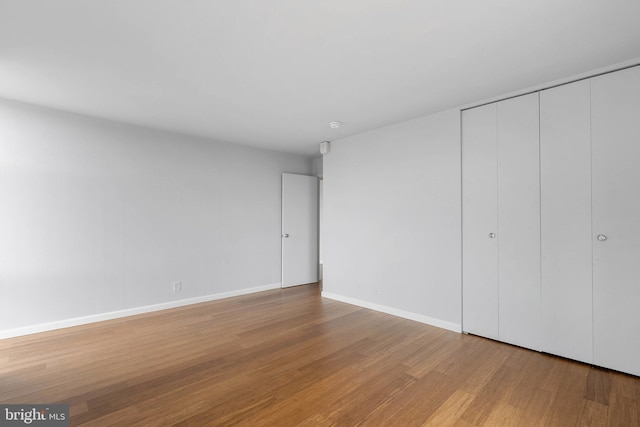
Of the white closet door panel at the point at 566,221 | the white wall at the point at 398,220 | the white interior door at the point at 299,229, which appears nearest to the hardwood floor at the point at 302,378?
the white closet door panel at the point at 566,221

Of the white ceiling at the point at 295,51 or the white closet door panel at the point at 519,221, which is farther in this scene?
the white closet door panel at the point at 519,221

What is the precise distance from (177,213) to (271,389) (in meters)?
3.11

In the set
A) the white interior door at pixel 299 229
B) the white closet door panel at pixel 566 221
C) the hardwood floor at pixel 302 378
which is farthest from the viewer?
the white interior door at pixel 299 229

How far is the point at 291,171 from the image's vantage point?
5.80m

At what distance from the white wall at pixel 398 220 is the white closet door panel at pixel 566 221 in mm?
815

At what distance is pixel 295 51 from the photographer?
87.8 inches

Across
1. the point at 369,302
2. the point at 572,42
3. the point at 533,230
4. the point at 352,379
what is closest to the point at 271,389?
the point at 352,379

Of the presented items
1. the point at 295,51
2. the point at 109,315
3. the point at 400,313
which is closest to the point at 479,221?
the point at 400,313

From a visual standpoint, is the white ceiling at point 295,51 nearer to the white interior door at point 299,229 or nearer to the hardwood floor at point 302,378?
the white interior door at point 299,229

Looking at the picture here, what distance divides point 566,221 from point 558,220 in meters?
0.06

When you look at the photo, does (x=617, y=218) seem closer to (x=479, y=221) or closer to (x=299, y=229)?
(x=479, y=221)

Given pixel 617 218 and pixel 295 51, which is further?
pixel 617 218

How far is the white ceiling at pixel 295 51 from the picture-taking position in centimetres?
179

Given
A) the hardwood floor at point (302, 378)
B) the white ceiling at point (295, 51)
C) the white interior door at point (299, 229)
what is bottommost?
the hardwood floor at point (302, 378)
